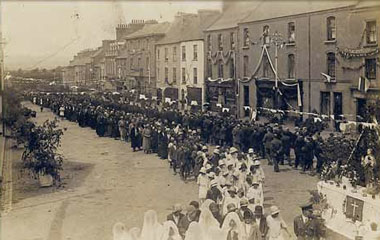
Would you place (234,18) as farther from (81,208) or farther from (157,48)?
(81,208)

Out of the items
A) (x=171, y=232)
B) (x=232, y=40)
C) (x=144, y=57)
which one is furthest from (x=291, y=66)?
(x=171, y=232)

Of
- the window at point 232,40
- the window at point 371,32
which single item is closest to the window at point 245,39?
the window at point 232,40

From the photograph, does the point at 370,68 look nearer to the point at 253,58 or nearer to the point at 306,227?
the point at 253,58

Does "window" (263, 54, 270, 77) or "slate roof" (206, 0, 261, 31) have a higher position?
"slate roof" (206, 0, 261, 31)

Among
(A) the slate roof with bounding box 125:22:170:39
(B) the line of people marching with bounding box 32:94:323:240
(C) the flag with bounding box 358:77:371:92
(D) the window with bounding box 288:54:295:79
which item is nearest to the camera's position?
(B) the line of people marching with bounding box 32:94:323:240

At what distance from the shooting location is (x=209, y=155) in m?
6.03

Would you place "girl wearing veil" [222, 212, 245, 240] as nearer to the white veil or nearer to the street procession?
the street procession

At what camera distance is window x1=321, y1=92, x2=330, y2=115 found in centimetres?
532

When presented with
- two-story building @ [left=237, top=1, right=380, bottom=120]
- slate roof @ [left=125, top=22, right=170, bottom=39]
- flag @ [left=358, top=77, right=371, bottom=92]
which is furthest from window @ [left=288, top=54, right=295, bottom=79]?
slate roof @ [left=125, top=22, right=170, bottom=39]

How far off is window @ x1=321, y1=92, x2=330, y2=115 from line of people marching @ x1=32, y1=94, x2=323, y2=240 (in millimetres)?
664

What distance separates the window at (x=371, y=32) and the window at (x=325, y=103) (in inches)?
25.8

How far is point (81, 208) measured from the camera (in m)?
4.85

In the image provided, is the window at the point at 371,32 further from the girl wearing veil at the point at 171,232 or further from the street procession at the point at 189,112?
the girl wearing veil at the point at 171,232

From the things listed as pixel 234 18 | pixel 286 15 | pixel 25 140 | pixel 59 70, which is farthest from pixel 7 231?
pixel 286 15
